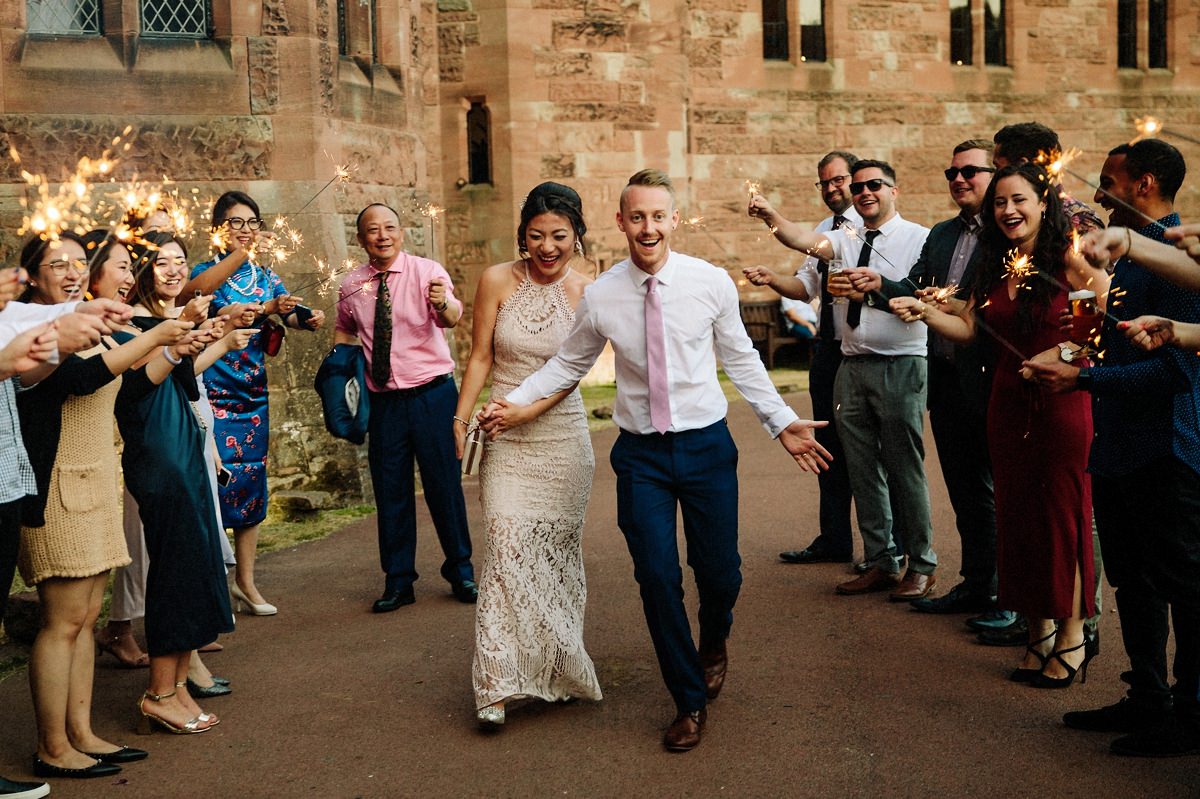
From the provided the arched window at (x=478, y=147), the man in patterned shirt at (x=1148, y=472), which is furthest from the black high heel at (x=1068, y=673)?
the arched window at (x=478, y=147)

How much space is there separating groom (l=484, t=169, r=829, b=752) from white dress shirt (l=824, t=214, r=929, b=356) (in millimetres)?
2115

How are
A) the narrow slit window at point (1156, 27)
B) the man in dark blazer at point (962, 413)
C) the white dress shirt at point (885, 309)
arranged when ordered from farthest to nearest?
the narrow slit window at point (1156, 27), the white dress shirt at point (885, 309), the man in dark blazer at point (962, 413)

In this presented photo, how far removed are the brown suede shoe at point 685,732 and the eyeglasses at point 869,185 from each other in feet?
11.5

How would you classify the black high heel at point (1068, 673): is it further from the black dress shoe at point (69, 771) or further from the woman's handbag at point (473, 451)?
the black dress shoe at point (69, 771)

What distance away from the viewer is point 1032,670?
606 centimetres

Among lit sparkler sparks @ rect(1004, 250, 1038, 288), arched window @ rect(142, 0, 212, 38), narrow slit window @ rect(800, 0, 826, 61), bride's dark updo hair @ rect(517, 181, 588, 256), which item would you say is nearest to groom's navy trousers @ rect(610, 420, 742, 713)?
bride's dark updo hair @ rect(517, 181, 588, 256)

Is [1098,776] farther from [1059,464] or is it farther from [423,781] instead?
[423,781]

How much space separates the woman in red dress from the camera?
5.98 meters

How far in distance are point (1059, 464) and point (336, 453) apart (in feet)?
21.4

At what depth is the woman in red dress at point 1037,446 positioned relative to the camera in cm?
598

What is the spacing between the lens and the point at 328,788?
5059mm

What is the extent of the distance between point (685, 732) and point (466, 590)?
2773mm

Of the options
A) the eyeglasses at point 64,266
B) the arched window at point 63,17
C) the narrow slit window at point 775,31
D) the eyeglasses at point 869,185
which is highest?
the narrow slit window at point 775,31

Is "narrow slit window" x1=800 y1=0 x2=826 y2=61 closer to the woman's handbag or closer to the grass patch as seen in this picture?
the grass patch
